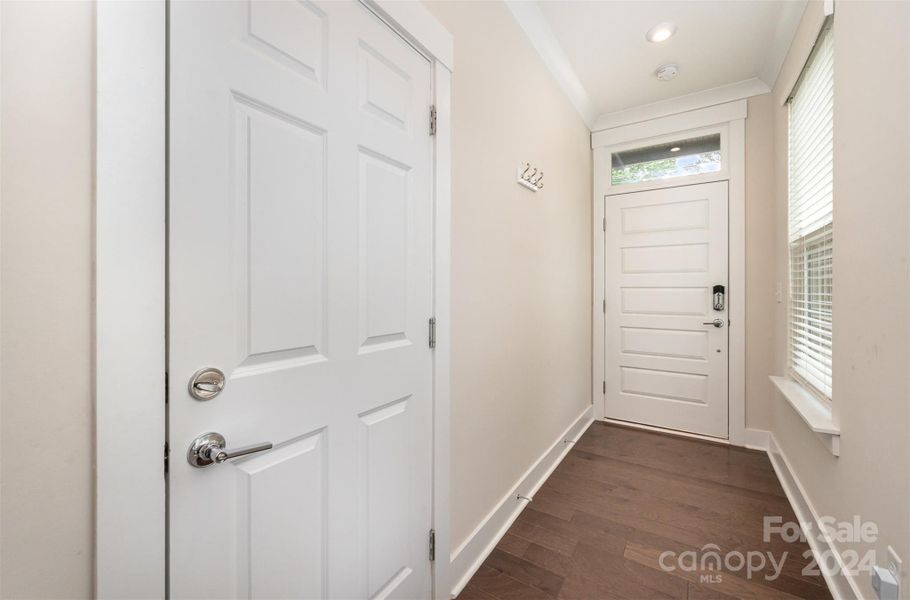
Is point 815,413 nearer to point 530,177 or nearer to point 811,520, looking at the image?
point 811,520

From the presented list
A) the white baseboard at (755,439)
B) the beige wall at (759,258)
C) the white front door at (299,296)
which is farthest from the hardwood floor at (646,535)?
the white front door at (299,296)

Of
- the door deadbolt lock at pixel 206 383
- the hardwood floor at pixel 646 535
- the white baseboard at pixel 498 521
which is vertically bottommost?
the hardwood floor at pixel 646 535

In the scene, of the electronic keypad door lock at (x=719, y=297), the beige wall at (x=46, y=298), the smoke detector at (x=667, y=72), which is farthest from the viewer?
the electronic keypad door lock at (x=719, y=297)

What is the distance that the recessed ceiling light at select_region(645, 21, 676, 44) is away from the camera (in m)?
2.29

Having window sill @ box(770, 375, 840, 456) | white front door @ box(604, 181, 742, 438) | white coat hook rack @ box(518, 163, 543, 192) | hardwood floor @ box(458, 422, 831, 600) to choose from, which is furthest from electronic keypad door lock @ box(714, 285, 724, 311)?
white coat hook rack @ box(518, 163, 543, 192)

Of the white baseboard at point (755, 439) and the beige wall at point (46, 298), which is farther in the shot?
the white baseboard at point (755, 439)

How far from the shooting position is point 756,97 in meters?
2.94

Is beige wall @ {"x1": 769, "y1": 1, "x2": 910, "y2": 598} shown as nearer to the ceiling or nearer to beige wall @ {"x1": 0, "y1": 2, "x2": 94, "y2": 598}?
the ceiling

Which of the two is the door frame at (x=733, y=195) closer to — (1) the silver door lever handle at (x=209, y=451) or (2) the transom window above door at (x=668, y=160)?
(2) the transom window above door at (x=668, y=160)

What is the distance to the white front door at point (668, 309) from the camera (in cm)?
310

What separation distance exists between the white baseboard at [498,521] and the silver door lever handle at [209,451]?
113 cm

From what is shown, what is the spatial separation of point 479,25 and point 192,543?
2.09 meters

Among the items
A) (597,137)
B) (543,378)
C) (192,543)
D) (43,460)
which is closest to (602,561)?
(543,378)

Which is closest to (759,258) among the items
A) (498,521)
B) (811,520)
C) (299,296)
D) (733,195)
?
(733,195)
